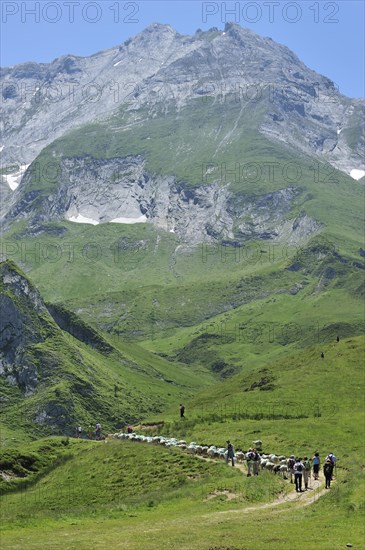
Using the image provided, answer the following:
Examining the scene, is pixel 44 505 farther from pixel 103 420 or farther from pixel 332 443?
pixel 103 420

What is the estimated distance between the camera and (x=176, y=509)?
182ft

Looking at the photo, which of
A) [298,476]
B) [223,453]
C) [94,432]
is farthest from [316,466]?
[94,432]

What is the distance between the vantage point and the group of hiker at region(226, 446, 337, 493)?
60744 mm

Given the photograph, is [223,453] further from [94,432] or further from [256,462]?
[94,432]

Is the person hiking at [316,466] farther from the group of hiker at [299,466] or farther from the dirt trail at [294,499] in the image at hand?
the dirt trail at [294,499]

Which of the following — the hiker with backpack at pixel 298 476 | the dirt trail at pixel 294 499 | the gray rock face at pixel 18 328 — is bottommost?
the dirt trail at pixel 294 499

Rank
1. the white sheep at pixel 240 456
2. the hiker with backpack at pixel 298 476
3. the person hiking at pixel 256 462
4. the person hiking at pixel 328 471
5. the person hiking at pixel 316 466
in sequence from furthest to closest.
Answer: the white sheep at pixel 240 456 < the person hiking at pixel 316 466 < the person hiking at pixel 256 462 < the person hiking at pixel 328 471 < the hiker with backpack at pixel 298 476

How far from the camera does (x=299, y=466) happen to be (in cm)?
6056

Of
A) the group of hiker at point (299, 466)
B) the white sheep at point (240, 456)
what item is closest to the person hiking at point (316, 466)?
the group of hiker at point (299, 466)

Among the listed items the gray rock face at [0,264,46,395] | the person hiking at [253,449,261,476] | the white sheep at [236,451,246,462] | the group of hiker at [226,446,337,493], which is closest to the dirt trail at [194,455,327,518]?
the group of hiker at [226,446,337,493]

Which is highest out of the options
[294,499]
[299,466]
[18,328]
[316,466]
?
[18,328]

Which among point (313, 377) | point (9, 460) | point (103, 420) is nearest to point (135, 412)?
point (103, 420)

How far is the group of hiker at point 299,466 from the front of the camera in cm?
6074

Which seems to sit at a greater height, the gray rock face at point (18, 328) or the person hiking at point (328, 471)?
the gray rock face at point (18, 328)
